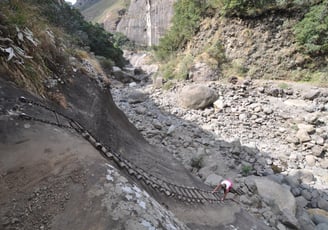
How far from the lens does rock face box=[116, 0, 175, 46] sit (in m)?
42.5

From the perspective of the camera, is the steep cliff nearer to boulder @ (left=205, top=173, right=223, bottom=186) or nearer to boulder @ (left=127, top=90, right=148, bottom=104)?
boulder @ (left=127, top=90, right=148, bottom=104)

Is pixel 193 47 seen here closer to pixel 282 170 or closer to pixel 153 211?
pixel 282 170

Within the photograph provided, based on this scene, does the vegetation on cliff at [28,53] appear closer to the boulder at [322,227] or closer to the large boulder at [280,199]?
the large boulder at [280,199]

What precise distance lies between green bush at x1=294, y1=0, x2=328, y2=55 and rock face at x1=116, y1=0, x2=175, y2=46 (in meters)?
31.7

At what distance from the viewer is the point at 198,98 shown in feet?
27.1

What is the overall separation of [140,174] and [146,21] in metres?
50.4

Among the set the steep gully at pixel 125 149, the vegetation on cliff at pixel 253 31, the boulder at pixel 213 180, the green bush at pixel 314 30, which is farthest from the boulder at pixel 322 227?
the green bush at pixel 314 30

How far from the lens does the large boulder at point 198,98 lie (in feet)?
27.1

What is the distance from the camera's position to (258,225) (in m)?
3.21

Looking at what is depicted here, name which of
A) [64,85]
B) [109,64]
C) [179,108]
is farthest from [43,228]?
[109,64]

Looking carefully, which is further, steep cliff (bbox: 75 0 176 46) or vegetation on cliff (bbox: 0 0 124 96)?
steep cliff (bbox: 75 0 176 46)

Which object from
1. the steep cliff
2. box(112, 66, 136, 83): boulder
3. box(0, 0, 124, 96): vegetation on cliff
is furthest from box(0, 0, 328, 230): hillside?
the steep cliff

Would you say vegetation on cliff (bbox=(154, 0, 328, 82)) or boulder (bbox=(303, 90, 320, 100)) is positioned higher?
vegetation on cliff (bbox=(154, 0, 328, 82))

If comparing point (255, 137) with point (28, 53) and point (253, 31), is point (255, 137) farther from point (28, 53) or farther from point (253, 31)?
point (28, 53)
